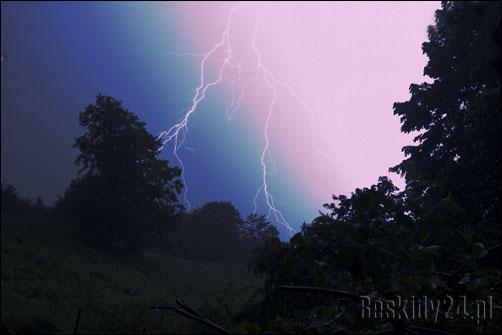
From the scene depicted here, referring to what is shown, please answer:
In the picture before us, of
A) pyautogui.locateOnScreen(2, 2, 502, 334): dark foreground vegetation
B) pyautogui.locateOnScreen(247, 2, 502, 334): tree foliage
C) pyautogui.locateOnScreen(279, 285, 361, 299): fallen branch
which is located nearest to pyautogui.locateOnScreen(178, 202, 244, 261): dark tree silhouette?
pyautogui.locateOnScreen(2, 2, 502, 334): dark foreground vegetation

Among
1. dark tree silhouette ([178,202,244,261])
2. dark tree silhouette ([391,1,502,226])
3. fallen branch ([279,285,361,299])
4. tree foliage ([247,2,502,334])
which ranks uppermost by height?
dark tree silhouette ([178,202,244,261])

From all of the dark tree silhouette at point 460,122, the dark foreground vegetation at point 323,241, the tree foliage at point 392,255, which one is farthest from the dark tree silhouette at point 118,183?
the tree foliage at point 392,255

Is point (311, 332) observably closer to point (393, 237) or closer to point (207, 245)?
point (393, 237)

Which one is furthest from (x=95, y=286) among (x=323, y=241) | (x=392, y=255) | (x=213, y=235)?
(x=213, y=235)

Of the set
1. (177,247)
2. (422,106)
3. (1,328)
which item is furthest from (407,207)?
(177,247)

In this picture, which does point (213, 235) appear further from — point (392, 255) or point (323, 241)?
point (392, 255)

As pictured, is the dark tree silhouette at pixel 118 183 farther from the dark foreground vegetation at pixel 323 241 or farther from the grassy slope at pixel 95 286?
the grassy slope at pixel 95 286

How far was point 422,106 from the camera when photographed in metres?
12.5

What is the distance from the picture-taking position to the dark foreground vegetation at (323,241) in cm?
147

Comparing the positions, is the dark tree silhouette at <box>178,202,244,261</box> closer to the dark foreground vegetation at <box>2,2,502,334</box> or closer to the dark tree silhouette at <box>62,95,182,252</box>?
the dark foreground vegetation at <box>2,2,502,334</box>

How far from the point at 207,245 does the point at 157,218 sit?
73.9ft

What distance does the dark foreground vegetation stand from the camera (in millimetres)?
1474

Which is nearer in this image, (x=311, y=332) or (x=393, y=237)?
(x=311, y=332)

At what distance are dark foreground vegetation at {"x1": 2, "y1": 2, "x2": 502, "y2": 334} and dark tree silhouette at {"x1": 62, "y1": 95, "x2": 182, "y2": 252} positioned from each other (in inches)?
5.6
